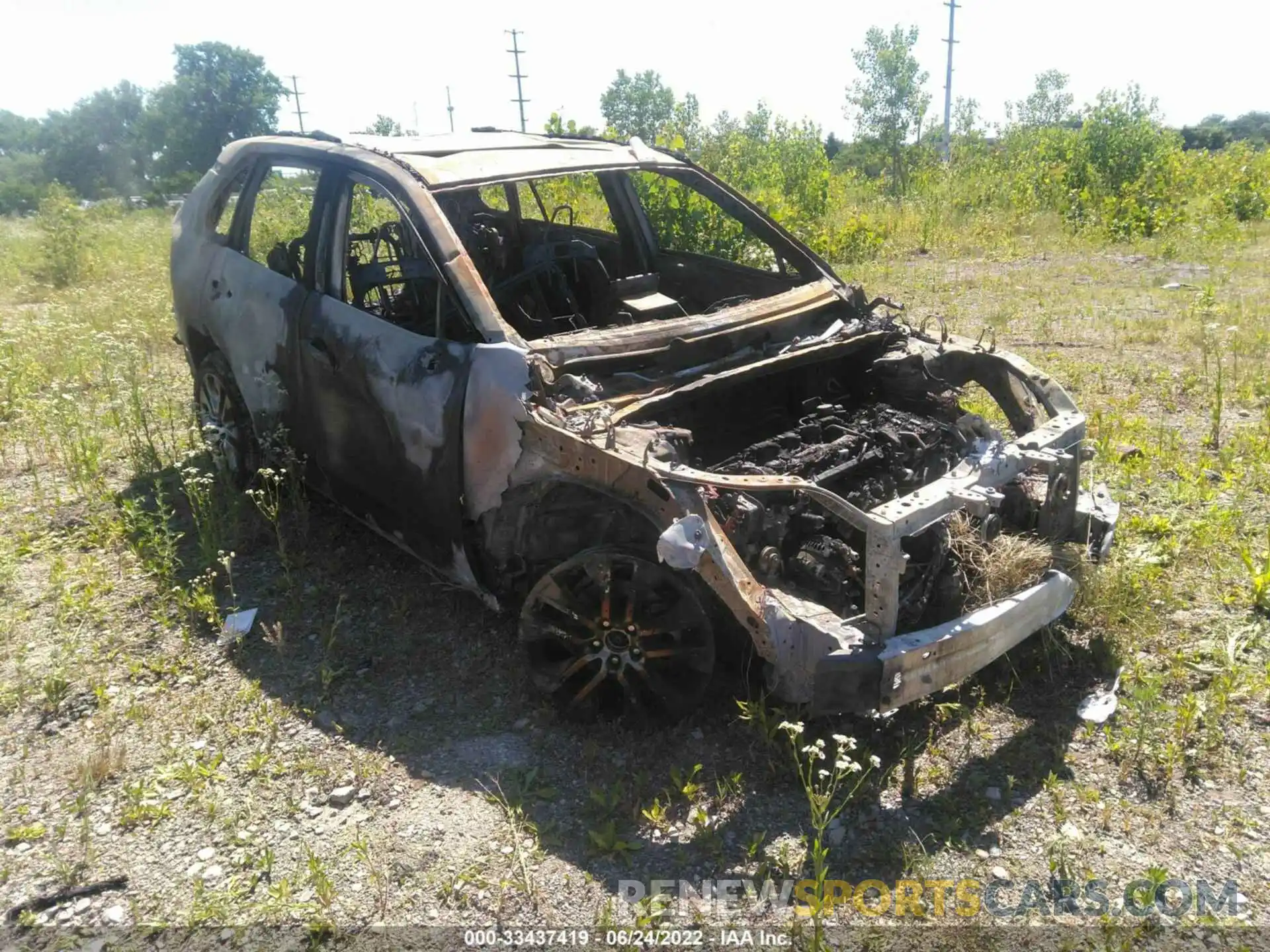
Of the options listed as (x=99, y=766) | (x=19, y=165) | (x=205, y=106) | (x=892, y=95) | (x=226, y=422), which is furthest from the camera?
(x=19, y=165)

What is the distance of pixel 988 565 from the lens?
321 cm

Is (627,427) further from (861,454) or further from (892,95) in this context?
(892,95)

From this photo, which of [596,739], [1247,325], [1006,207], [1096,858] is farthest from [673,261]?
[1006,207]

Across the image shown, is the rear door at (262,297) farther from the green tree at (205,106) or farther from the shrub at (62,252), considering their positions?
the green tree at (205,106)

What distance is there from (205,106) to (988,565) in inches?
1933

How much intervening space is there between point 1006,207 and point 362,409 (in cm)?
1360

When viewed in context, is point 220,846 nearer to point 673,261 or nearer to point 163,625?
point 163,625

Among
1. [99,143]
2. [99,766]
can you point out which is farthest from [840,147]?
[99,766]

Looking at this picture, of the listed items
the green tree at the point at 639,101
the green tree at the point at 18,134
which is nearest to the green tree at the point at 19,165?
the green tree at the point at 18,134

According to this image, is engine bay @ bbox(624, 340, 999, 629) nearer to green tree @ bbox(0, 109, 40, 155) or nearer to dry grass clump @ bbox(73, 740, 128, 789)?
dry grass clump @ bbox(73, 740, 128, 789)

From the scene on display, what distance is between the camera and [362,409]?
3711 mm

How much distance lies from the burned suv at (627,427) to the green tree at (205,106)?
4354 cm

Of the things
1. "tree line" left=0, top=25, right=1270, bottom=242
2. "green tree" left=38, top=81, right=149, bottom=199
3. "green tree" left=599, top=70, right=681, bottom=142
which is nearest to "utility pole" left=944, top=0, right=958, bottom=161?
"tree line" left=0, top=25, right=1270, bottom=242

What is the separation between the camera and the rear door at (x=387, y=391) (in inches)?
134
